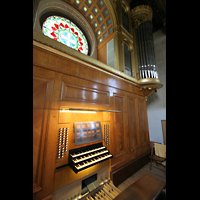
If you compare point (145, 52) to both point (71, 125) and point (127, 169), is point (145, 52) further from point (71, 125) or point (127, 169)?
point (127, 169)

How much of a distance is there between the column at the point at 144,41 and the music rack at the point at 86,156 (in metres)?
3.04

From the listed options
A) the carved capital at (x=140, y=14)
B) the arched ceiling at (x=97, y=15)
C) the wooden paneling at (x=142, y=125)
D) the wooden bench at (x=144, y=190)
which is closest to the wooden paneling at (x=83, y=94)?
the wooden bench at (x=144, y=190)

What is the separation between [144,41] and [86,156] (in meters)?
4.76

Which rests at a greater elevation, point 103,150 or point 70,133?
point 70,133

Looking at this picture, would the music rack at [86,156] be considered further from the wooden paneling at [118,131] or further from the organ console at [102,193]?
the organ console at [102,193]

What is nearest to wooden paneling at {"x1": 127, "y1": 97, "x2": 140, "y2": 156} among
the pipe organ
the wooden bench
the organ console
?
the pipe organ

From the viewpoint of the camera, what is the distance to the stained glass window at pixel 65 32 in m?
2.98

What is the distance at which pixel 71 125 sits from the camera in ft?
6.22

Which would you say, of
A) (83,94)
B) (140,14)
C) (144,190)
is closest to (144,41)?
(140,14)

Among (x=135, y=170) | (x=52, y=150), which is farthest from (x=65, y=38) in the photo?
(x=135, y=170)
